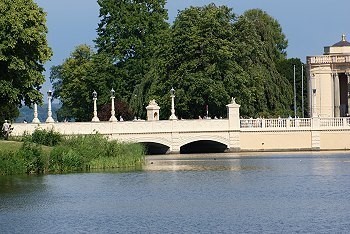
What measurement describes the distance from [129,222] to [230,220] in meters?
2.80

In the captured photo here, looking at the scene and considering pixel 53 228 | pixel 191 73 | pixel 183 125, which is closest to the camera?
pixel 53 228

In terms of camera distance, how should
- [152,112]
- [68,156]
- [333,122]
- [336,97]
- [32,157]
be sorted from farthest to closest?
[336,97]
[152,112]
[333,122]
[68,156]
[32,157]

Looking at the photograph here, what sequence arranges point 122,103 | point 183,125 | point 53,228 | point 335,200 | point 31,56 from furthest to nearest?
point 122,103, point 183,125, point 31,56, point 335,200, point 53,228

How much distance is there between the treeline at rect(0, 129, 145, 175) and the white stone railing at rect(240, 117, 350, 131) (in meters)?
19.3

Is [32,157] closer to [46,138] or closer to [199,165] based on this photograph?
[46,138]

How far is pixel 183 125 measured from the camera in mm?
75812

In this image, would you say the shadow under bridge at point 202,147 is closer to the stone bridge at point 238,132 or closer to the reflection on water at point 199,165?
the stone bridge at point 238,132

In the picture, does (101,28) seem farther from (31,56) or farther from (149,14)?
(31,56)

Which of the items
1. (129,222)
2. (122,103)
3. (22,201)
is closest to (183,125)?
(122,103)

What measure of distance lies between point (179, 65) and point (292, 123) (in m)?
9.32

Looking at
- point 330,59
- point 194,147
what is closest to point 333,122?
point 194,147

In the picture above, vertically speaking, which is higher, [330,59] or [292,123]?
[330,59]

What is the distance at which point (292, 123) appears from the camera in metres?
77.8

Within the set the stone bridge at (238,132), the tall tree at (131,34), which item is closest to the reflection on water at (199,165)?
the stone bridge at (238,132)
